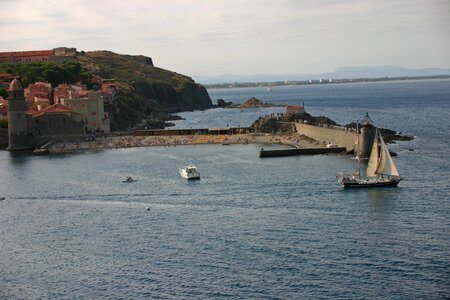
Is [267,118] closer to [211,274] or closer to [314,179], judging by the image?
[314,179]

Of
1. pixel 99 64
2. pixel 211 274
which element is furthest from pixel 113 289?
pixel 99 64

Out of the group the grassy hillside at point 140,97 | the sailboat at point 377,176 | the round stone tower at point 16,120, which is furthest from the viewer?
the grassy hillside at point 140,97

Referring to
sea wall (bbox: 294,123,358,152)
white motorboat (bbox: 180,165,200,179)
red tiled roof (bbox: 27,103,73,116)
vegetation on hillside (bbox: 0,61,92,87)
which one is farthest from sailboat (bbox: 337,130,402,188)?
vegetation on hillside (bbox: 0,61,92,87)

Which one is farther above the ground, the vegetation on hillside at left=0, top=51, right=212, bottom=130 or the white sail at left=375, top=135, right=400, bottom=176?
the vegetation on hillside at left=0, top=51, right=212, bottom=130

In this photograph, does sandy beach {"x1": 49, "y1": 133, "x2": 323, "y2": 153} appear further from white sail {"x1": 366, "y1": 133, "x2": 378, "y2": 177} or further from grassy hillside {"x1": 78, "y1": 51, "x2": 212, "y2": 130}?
white sail {"x1": 366, "y1": 133, "x2": 378, "y2": 177}

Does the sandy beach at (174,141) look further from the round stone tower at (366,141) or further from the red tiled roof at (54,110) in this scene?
the round stone tower at (366,141)

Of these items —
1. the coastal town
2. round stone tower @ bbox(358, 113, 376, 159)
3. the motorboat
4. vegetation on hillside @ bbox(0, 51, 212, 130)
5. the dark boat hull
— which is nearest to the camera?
the dark boat hull

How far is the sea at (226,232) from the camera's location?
3700cm

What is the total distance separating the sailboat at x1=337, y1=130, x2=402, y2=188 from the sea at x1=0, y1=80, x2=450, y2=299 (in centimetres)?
113

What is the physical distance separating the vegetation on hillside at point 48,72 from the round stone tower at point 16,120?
31.5 meters

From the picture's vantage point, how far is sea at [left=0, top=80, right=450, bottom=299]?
1457 inches

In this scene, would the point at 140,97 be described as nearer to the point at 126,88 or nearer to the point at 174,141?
the point at 126,88

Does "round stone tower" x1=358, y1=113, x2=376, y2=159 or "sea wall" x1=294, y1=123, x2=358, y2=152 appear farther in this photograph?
"sea wall" x1=294, y1=123, x2=358, y2=152

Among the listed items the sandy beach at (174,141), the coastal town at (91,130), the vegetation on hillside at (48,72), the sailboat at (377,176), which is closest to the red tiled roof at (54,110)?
the coastal town at (91,130)
